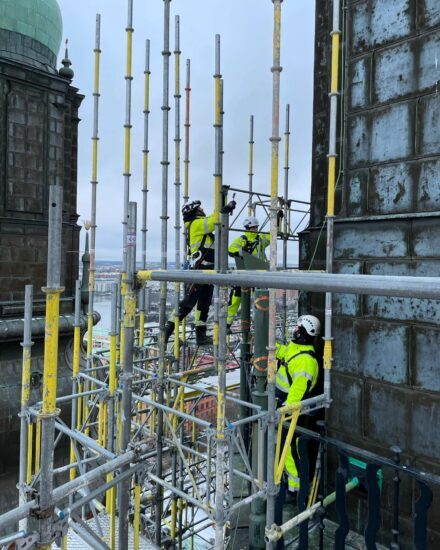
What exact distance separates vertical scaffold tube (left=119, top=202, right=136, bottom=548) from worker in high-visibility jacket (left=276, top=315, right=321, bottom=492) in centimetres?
257

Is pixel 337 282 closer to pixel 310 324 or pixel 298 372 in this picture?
pixel 298 372

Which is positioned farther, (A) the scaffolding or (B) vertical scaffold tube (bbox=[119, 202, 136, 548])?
(B) vertical scaffold tube (bbox=[119, 202, 136, 548])

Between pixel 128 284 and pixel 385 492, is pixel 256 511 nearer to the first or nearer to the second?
pixel 385 492

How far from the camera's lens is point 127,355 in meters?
3.66

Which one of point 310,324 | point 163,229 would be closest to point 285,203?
point 163,229

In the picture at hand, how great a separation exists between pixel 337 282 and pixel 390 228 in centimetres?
312

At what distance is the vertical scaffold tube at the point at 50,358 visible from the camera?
263cm

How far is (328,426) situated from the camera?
5656 mm

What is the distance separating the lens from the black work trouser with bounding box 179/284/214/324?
7.74 metres

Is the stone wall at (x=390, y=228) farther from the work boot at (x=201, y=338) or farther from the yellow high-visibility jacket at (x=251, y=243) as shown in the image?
the work boot at (x=201, y=338)

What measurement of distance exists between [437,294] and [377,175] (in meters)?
3.67

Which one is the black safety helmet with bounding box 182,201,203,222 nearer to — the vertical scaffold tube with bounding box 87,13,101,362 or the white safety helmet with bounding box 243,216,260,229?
the white safety helmet with bounding box 243,216,260,229

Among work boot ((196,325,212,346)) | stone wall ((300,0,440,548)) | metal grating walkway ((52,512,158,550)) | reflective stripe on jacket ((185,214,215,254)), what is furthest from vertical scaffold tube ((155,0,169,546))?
stone wall ((300,0,440,548))


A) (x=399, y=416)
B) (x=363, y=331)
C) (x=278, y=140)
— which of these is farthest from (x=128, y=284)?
(x=399, y=416)
